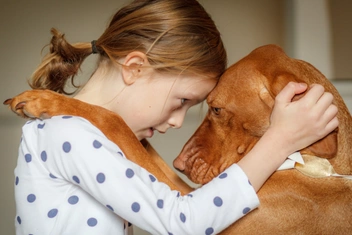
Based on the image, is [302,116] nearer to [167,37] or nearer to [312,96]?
[312,96]

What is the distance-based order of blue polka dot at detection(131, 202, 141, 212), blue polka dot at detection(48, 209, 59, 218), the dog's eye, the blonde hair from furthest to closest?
1. the dog's eye
2. the blonde hair
3. blue polka dot at detection(48, 209, 59, 218)
4. blue polka dot at detection(131, 202, 141, 212)

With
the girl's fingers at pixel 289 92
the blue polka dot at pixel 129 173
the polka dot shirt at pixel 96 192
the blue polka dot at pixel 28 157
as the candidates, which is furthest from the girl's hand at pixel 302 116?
the blue polka dot at pixel 28 157

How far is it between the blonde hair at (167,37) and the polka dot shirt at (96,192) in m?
0.34

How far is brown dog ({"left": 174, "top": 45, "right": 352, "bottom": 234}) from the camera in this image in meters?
1.50

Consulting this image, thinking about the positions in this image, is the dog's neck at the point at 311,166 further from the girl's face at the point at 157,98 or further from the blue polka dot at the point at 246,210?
the girl's face at the point at 157,98

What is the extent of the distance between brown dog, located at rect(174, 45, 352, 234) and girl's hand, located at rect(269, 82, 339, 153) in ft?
0.16

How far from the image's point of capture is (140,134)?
5.67ft

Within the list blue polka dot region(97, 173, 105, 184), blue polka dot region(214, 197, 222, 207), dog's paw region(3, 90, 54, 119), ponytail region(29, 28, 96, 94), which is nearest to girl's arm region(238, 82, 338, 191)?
blue polka dot region(214, 197, 222, 207)

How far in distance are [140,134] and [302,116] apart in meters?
0.55

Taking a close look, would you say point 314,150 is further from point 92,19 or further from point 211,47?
point 92,19

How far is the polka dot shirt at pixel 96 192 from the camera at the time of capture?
135 cm

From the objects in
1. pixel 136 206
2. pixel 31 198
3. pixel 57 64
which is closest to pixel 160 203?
pixel 136 206

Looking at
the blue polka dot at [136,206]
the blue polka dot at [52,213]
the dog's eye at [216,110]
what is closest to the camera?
the blue polka dot at [136,206]

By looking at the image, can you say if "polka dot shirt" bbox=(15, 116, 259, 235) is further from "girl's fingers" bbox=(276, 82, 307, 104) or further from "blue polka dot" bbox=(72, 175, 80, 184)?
"girl's fingers" bbox=(276, 82, 307, 104)
